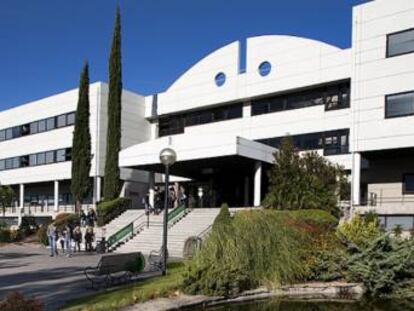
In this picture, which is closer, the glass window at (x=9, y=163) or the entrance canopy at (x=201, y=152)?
the entrance canopy at (x=201, y=152)

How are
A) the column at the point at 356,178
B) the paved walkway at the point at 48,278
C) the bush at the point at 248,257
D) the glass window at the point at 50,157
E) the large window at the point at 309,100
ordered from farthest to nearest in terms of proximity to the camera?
the glass window at the point at 50,157, the large window at the point at 309,100, the column at the point at 356,178, the paved walkway at the point at 48,278, the bush at the point at 248,257

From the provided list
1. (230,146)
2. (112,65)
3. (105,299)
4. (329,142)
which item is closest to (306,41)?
(329,142)

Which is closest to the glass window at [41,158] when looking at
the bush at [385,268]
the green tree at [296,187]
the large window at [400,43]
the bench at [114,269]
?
the green tree at [296,187]

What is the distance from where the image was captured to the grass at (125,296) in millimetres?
10641

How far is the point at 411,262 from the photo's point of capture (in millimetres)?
14625

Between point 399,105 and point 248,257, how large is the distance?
19.0 m

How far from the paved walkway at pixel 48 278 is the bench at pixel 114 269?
0.46 metres

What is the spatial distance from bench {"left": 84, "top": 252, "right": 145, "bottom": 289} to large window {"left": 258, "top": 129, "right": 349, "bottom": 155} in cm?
2121

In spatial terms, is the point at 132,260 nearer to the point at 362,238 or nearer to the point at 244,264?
the point at 244,264

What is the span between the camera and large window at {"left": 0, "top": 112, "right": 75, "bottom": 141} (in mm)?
49400

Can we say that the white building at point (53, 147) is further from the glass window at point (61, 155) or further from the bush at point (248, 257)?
the bush at point (248, 257)

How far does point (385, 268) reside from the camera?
1441cm

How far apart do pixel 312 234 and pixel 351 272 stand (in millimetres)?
1876

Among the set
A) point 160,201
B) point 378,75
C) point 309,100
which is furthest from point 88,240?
point 378,75
